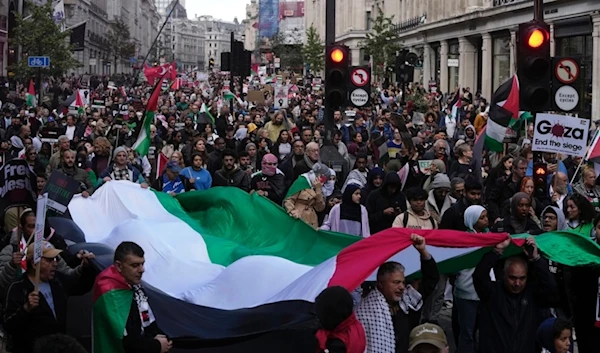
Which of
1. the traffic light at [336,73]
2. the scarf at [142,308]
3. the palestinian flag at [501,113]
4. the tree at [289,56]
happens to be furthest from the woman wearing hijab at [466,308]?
the tree at [289,56]

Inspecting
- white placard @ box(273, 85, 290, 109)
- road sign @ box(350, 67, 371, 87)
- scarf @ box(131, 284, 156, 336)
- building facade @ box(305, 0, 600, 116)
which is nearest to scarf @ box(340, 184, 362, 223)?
scarf @ box(131, 284, 156, 336)

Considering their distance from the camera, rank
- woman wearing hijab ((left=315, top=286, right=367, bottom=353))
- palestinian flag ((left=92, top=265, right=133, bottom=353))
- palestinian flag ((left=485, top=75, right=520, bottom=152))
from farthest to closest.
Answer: palestinian flag ((left=485, top=75, right=520, bottom=152)), palestinian flag ((left=92, top=265, right=133, bottom=353)), woman wearing hijab ((left=315, top=286, right=367, bottom=353))

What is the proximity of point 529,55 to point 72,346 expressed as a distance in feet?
28.2

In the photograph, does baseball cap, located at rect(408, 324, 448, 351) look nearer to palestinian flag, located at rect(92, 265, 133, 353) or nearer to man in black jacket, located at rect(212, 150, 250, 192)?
palestinian flag, located at rect(92, 265, 133, 353)

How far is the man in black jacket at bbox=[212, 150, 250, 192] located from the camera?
46.9 feet

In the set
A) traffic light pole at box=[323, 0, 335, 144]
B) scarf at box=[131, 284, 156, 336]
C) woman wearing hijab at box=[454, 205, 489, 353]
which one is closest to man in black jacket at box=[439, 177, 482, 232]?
woman wearing hijab at box=[454, 205, 489, 353]

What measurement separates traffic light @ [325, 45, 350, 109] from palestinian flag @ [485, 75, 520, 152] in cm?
276

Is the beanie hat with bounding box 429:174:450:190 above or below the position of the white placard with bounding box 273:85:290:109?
below

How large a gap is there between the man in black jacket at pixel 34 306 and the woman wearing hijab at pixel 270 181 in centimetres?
632

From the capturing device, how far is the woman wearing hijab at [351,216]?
1109 cm

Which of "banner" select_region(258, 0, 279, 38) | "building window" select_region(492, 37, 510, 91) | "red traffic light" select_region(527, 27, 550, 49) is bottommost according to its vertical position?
"red traffic light" select_region(527, 27, 550, 49)

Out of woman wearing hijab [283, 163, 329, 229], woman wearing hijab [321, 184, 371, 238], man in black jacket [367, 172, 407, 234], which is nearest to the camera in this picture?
woman wearing hijab [321, 184, 371, 238]

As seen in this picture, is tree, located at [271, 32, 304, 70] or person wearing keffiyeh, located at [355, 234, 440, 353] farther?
tree, located at [271, 32, 304, 70]

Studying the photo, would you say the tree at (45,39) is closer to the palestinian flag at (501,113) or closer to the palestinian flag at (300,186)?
the palestinian flag at (501,113)
